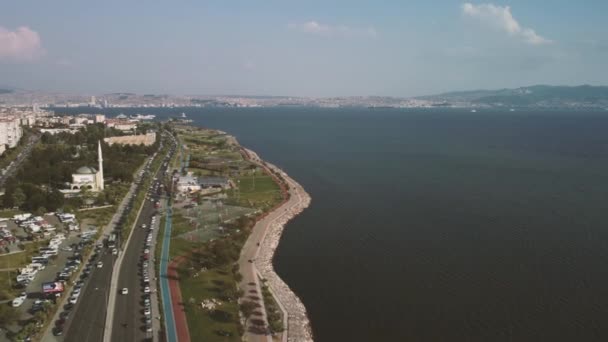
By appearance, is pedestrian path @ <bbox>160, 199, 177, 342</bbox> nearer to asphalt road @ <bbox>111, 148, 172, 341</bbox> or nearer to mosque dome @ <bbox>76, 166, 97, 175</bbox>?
asphalt road @ <bbox>111, 148, 172, 341</bbox>

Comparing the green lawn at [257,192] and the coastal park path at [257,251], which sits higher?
the green lawn at [257,192]

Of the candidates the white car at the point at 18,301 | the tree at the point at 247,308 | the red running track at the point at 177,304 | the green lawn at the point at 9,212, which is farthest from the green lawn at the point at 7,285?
the green lawn at the point at 9,212

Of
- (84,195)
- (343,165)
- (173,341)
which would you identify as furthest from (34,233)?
(343,165)

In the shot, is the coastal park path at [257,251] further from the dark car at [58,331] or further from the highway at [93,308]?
the dark car at [58,331]

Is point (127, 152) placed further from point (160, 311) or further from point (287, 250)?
point (160, 311)

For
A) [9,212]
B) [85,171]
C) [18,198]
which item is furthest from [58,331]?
[85,171]

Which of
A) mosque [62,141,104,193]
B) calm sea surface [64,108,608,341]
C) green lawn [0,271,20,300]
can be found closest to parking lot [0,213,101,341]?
green lawn [0,271,20,300]
